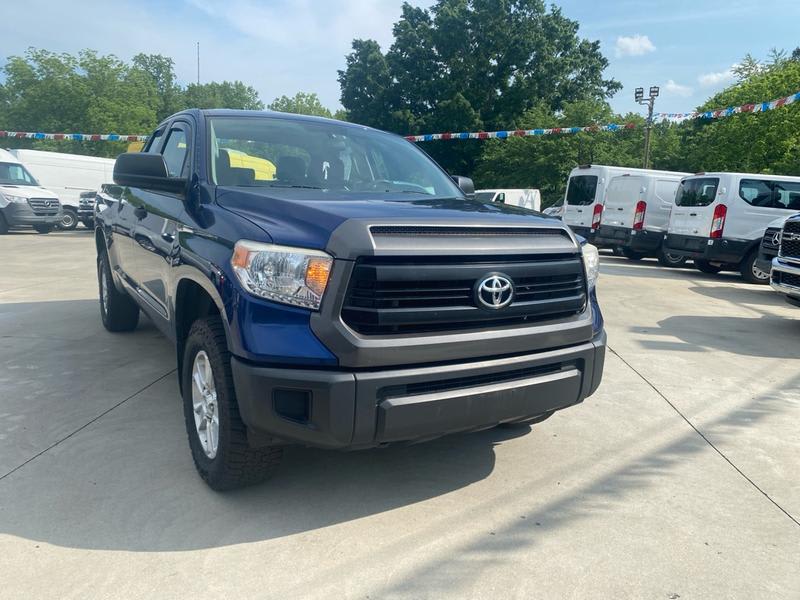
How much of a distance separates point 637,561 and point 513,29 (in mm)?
42858

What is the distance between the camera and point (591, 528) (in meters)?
2.68

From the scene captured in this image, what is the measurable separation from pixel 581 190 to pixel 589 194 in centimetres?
37

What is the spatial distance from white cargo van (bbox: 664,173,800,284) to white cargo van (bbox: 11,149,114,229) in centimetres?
1794

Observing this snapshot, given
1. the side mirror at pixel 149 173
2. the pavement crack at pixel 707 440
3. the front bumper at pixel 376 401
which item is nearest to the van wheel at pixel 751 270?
the pavement crack at pixel 707 440

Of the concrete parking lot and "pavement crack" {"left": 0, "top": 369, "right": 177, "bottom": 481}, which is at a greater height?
the concrete parking lot

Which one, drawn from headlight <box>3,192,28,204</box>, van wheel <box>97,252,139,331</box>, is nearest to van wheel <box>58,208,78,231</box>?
headlight <box>3,192,28,204</box>

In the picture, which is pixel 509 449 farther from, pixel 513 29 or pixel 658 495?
pixel 513 29

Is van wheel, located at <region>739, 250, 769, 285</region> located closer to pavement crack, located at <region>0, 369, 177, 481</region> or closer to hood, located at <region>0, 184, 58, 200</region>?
pavement crack, located at <region>0, 369, 177, 481</region>

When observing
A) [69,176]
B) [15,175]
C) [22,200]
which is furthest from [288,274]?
[69,176]

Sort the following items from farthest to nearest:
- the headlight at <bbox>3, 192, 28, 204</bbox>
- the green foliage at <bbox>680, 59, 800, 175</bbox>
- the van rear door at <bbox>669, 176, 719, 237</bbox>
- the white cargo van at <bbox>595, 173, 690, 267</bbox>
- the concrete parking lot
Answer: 1. the green foliage at <bbox>680, 59, 800, 175</bbox>
2. the headlight at <bbox>3, 192, 28, 204</bbox>
3. the white cargo van at <bbox>595, 173, 690, 267</bbox>
4. the van rear door at <bbox>669, 176, 719, 237</bbox>
5. the concrete parking lot

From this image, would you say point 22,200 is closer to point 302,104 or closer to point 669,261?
point 669,261

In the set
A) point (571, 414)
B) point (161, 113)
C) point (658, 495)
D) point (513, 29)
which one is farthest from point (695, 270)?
point (161, 113)

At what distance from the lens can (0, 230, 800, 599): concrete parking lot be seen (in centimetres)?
229

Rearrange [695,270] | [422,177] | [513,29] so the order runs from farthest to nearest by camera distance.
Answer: [513,29] → [695,270] → [422,177]
